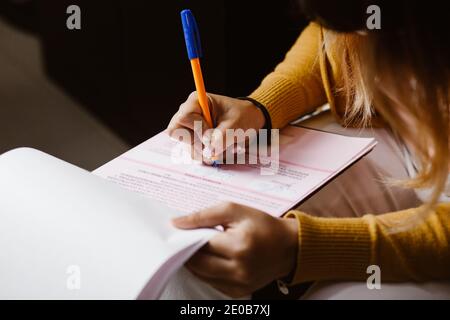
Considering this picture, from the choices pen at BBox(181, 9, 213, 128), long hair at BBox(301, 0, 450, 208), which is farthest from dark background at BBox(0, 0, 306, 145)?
long hair at BBox(301, 0, 450, 208)

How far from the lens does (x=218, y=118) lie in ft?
2.40

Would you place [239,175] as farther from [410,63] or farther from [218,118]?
[410,63]

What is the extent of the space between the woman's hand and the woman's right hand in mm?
160

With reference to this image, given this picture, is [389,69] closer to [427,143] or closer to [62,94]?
[427,143]

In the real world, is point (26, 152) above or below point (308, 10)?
below

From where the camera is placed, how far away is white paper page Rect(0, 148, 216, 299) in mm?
484

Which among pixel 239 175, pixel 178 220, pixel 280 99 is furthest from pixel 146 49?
pixel 178 220

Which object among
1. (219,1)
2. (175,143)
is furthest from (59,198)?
(219,1)

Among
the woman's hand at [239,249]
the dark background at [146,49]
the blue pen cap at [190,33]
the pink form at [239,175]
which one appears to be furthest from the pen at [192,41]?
the dark background at [146,49]

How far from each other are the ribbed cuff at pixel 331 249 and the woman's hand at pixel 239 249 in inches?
0.8

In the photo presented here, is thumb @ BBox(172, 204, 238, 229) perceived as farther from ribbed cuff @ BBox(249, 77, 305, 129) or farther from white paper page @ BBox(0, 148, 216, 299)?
ribbed cuff @ BBox(249, 77, 305, 129)

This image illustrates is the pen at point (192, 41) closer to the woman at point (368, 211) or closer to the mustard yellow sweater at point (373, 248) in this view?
the woman at point (368, 211)

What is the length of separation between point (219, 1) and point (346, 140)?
1.66 feet

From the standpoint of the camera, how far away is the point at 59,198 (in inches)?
22.0
